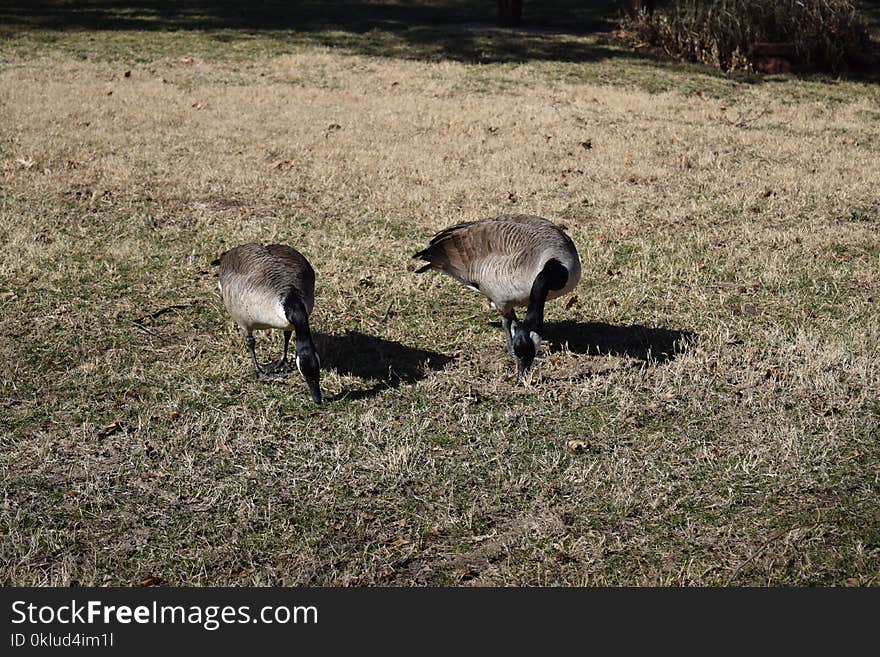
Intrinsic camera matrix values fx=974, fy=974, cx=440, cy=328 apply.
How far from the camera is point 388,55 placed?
23.1 meters

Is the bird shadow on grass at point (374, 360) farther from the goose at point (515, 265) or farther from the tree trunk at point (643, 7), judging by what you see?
the tree trunk at point (643, 7)

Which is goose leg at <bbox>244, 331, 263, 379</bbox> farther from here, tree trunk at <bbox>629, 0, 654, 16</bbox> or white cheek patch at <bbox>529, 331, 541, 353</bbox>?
tree trunk at <bbox>629, 0, 654, 16</bbox>

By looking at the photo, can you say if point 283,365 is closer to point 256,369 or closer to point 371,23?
point 256,369

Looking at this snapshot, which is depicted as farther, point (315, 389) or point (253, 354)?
point (253, 354)

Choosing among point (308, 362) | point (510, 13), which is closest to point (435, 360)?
point (308, 362)

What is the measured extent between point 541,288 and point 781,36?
18.1 metres

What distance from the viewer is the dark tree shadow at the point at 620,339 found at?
7.91 metres

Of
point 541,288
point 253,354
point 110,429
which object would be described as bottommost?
point 110,429

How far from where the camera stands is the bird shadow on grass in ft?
24.0

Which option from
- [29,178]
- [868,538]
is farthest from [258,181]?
[868,538]

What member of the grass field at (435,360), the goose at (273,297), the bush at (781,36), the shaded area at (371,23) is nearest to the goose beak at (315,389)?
the goose at (273,297)

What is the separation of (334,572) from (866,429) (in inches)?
149

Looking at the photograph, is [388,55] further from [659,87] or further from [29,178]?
[29,178]

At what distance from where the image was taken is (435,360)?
7.74m
